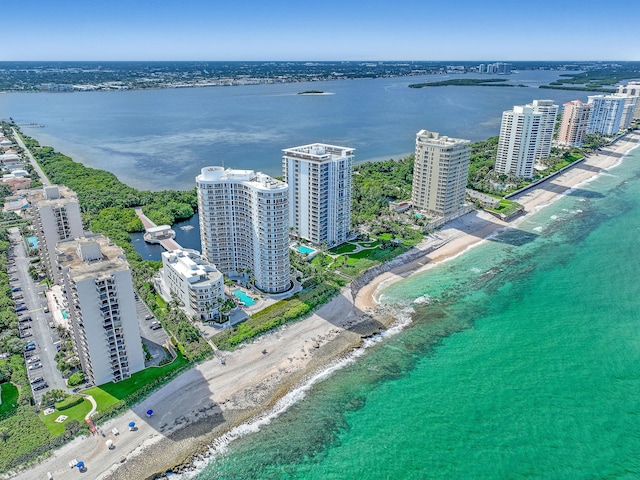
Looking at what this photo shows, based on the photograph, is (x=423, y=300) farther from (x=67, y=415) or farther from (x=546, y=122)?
(x=546, y=122)

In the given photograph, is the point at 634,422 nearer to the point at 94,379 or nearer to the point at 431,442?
the point at 431,442

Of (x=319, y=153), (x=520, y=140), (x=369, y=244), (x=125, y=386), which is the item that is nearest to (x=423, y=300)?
(x=369, y=244)

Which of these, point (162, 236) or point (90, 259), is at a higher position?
point (90, 259)

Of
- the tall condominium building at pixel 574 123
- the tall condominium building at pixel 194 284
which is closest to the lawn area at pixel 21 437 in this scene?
the tall condominium building at pixel 194 284

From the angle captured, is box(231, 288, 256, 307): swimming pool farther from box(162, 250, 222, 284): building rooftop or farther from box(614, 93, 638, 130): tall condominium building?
box(614, 93, 638, 130): tall condominium building

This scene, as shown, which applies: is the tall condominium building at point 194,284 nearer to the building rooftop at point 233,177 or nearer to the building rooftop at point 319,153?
the building rooftop at point 233,177

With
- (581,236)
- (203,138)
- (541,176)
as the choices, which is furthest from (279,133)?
(581,236)
